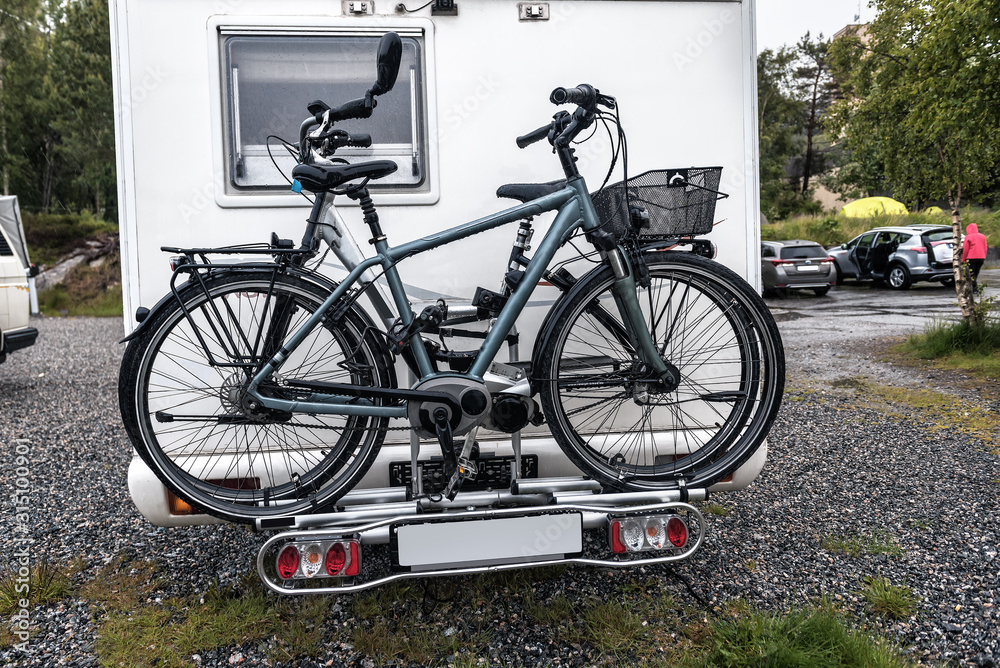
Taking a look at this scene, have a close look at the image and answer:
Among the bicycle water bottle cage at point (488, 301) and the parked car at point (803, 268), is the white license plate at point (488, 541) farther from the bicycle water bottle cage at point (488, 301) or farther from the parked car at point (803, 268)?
the parked car at point (803, 268)

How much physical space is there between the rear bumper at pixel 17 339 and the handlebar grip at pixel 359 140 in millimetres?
6157

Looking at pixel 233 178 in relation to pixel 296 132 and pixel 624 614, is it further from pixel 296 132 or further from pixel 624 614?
pixel 624 614

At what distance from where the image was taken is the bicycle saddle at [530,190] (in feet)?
9.04

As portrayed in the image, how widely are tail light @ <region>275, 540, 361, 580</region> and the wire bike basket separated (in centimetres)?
147

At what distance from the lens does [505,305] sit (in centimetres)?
267

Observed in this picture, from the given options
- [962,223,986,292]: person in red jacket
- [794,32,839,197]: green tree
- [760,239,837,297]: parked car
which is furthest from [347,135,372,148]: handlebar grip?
[794,32,839,197]: green tree

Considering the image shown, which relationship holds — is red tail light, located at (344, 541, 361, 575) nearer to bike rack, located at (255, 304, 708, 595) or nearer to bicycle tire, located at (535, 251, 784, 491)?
bike rack, located at (255, 304, 708, 595)

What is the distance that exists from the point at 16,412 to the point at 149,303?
5639 millimetres

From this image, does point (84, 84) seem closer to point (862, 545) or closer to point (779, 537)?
point (779, 537)

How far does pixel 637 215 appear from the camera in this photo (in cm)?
272

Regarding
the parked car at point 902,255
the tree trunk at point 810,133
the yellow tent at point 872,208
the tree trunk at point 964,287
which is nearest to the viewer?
the tree trunk at point 964,287

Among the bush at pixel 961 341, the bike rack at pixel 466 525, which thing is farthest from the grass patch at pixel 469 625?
the bush at pixel 961 341

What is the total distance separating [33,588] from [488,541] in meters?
2.15

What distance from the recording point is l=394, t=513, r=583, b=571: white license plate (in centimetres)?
246
